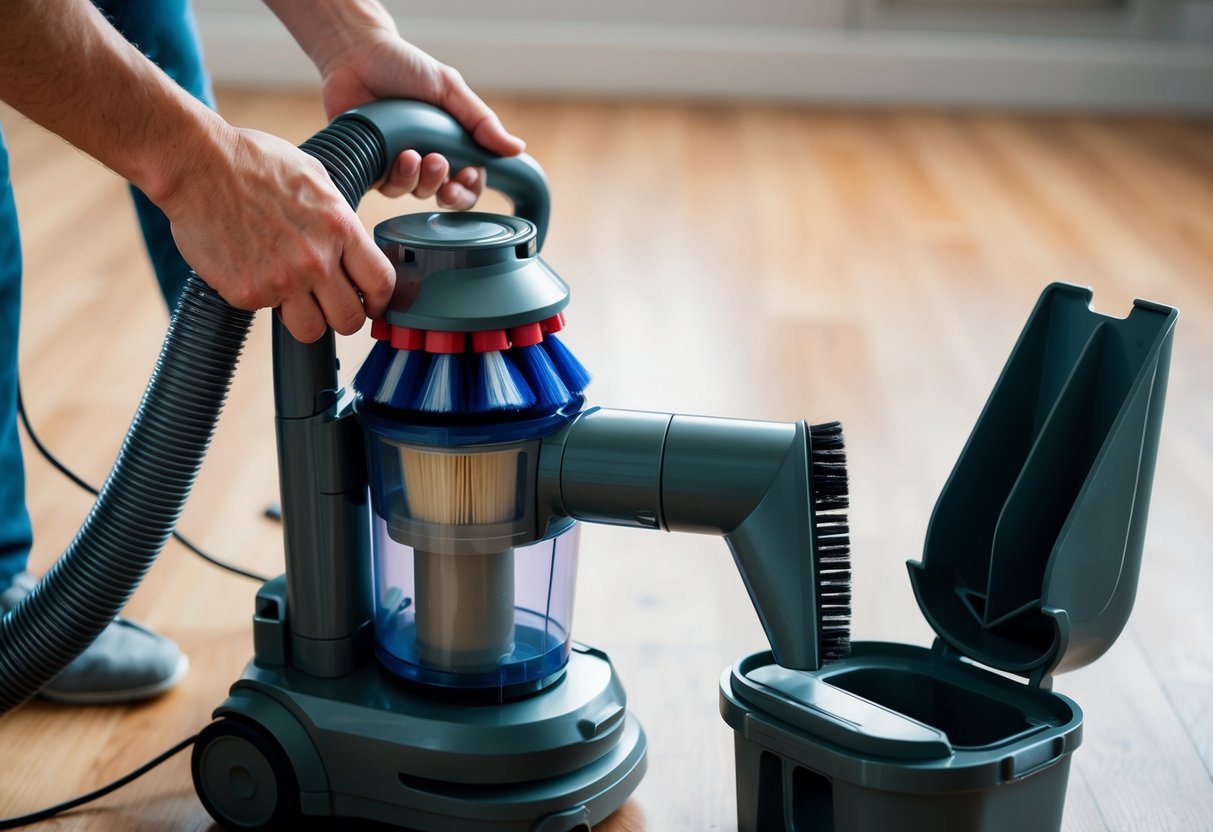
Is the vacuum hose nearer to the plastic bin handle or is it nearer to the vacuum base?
the vacuum base

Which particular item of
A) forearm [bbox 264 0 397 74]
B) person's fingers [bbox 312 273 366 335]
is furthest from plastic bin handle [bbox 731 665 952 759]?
forearm [bbox 264 0 397 74]

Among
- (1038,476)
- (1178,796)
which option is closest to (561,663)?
(1038,476)

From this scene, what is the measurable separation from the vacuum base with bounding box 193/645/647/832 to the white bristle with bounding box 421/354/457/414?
0.68 ft

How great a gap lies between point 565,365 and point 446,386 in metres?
0.09

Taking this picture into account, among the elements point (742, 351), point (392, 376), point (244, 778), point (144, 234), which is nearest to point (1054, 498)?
point (392, 376)

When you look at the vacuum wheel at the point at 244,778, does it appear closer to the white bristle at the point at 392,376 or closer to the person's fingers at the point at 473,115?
the white bristle at the point at 392,376

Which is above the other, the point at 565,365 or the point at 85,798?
the point at 565,365

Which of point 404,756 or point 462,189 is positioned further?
point 462,189

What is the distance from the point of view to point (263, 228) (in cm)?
82

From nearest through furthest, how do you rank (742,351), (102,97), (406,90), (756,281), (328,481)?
1. (102,97)
2. (328,481)
3. (406,90)
4. (742,351)
5. (756,281)

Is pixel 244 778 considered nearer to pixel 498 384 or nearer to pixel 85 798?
pixel 85 798

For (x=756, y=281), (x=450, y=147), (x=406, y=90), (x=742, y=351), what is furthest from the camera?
(x=756, y=281)

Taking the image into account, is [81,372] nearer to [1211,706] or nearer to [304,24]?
[304,24]

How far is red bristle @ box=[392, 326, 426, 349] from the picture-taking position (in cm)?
83
